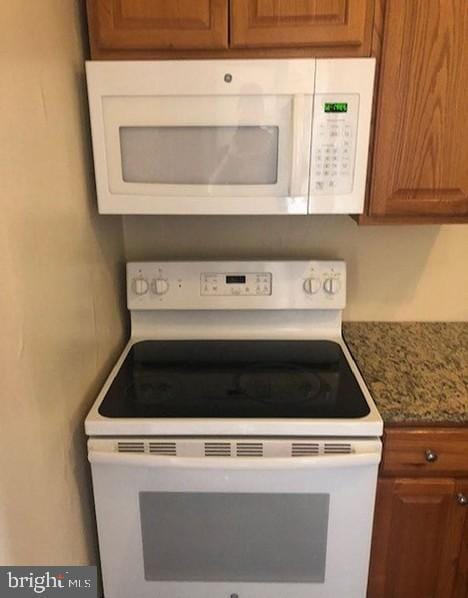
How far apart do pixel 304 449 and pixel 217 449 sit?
21 centimetres

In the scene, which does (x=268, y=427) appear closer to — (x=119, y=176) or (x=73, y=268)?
(x=73, y=268)

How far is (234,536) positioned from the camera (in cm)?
131

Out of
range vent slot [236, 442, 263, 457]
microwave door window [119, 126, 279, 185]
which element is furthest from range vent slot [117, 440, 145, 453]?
microwave door window [119, 126, 279, 185]

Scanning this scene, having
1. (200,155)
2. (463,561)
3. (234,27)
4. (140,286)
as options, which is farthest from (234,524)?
(234,27)

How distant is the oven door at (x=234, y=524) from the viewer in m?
1.24

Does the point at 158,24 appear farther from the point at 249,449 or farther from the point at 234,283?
the point at 249,449

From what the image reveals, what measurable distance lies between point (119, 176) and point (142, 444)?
0.68 meters

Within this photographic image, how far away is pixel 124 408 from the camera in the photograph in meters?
1.32

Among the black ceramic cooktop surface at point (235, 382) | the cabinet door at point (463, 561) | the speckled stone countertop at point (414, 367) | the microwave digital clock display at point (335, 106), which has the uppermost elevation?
the microwave digital clock display at point (335, 106)

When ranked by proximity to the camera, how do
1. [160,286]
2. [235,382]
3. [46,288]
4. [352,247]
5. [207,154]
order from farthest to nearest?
[352,247] → [160,286] → [235,382] → [207,154] → [46,288]

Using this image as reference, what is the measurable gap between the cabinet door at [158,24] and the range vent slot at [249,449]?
0.96m

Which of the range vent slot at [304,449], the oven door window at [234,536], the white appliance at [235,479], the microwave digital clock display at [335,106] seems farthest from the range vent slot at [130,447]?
→ the microwave digital clock display at [335,106]

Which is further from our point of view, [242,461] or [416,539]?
[416,539]

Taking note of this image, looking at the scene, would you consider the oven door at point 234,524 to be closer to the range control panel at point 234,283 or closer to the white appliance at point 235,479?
the white appliance at point 235,479
